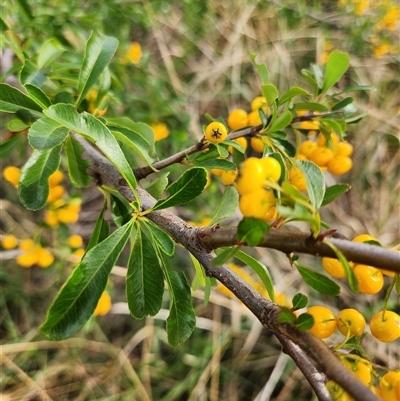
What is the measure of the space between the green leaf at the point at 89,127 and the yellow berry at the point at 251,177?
29 cm

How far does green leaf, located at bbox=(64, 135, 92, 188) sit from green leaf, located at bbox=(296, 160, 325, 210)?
52cm

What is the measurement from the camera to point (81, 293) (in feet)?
2.21

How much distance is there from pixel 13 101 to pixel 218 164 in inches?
17.3

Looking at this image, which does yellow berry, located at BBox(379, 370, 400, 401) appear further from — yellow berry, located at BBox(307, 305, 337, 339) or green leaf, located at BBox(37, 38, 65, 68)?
green leaf, located at BBox(37, 38, 65, 68)

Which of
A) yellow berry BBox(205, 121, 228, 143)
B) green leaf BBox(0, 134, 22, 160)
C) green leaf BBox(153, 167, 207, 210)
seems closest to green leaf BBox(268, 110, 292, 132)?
yellow berry BBox(205, 121, 228, 143)

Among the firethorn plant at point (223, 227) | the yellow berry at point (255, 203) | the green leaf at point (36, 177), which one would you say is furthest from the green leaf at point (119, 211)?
the yellow berry at point (255, 203)

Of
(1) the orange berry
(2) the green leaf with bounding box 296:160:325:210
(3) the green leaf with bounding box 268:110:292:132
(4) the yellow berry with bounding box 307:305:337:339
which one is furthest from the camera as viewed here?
(1) the orange berry

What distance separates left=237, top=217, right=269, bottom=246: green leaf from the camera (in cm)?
51

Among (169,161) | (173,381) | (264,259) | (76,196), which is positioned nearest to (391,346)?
(264,259)

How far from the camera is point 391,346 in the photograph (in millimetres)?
2479

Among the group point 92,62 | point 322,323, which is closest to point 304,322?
point 322,323

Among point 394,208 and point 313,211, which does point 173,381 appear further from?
point 313,211

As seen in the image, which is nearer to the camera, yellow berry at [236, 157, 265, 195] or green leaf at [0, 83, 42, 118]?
yellow berry at [236, 157, 265, 195]

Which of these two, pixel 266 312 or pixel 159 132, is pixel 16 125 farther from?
pixel 159 132
